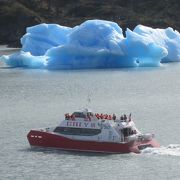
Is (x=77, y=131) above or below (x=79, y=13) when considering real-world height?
below

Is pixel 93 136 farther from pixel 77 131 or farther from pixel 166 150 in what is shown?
pixel 166 150

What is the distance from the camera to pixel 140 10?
118875mm

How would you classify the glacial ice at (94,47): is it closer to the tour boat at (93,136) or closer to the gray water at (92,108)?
the gray water at (92,108)

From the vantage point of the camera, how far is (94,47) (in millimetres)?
66750

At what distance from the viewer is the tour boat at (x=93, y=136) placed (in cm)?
3169

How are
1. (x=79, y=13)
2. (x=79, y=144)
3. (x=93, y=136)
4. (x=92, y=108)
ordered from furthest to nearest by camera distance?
(x=79, y=13) → (x=92, y=108) → (x=79, y=144) → (x=93, y=136)

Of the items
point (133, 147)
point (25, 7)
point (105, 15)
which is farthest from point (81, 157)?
point (25, 7)

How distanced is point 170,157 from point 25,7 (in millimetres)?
96414

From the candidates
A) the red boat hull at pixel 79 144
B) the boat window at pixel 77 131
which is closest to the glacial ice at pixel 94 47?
the red boat hull at pixel 79 144

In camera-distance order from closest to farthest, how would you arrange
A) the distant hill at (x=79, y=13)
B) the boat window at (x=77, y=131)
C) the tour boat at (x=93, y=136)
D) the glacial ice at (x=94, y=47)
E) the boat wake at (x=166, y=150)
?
1. the boat wake at (x=166, y=150)
2. the tour boat at (x=93, y=136)
3. the boat window at (x=77, y=131)
4. the glacial ice at (x=94, y=47)
5. the distant hill at (x=79, y=13)

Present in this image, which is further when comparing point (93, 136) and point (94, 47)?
point (94, 47)

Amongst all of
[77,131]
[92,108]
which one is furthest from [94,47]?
[77,131]

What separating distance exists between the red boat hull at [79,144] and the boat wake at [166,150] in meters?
0.35

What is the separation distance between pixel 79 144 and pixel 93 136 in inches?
28.7
